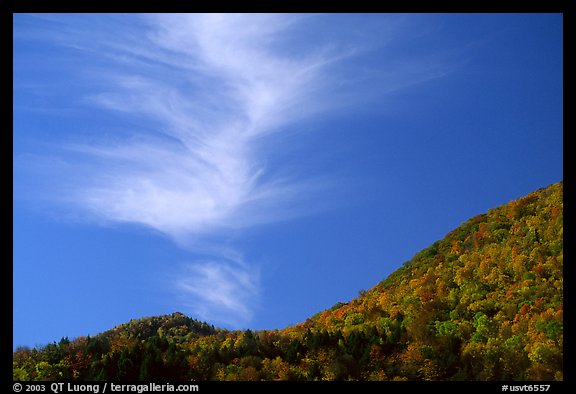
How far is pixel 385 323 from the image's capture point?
165 feet

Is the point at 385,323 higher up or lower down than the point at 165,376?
higher up

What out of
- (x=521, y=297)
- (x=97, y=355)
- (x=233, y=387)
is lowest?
(x=233, y=387)

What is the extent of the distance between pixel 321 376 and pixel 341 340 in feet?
30.0

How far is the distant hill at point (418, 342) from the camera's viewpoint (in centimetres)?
3475

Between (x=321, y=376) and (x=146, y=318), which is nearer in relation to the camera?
A: (x=321, y=376)

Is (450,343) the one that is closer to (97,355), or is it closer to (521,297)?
(521,297)

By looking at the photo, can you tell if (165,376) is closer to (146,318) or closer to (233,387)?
(233,387)

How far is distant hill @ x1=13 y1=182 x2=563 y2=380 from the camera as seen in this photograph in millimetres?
34750

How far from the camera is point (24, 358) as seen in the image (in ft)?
123

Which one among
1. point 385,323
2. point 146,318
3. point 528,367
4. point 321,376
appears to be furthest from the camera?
point 146,318

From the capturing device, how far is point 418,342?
41.7 metres
